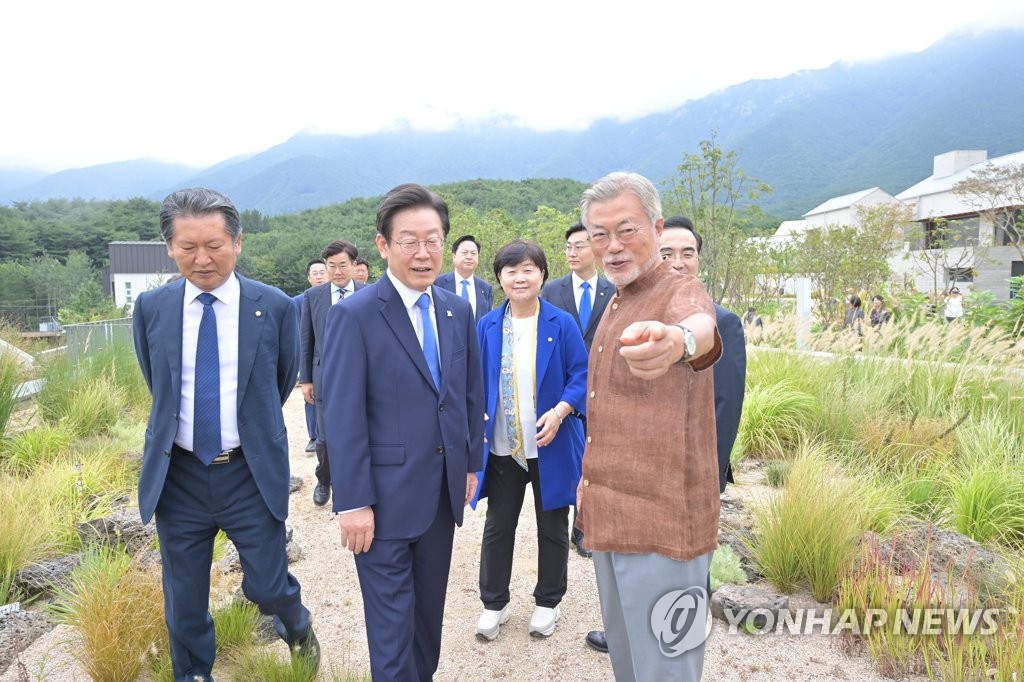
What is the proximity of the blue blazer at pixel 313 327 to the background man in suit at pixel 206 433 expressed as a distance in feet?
9.16

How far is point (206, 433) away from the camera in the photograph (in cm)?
246

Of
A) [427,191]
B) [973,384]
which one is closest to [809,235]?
[973,384]

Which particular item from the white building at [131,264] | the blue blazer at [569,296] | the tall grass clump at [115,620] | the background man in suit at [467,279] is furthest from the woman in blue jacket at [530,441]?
the white building at [131,264]

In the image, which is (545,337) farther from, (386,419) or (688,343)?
(688,343)

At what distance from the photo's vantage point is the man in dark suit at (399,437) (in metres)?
2.23

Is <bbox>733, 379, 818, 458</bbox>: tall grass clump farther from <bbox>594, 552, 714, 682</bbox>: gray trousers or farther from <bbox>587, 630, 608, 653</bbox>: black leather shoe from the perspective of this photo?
<bbox>594, 552, 714, 682</bbox>: gray trousers

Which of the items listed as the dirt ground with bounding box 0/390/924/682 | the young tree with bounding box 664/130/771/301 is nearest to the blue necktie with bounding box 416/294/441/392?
the dirt ground with bounding box 0/390/924/682

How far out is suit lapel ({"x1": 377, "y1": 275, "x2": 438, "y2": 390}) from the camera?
234 centimetres

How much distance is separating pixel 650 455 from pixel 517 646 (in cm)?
196

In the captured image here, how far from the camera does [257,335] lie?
8.54ft

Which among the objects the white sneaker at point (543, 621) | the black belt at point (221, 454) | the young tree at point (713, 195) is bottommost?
Answer: the white sneaker at point (543, 621)

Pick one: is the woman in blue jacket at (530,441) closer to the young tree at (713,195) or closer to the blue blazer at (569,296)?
the blue blazer at (569,296)

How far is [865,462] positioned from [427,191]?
14.8 ft

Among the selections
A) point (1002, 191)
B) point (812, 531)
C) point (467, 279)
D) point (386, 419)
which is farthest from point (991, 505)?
point (1002, 191)
